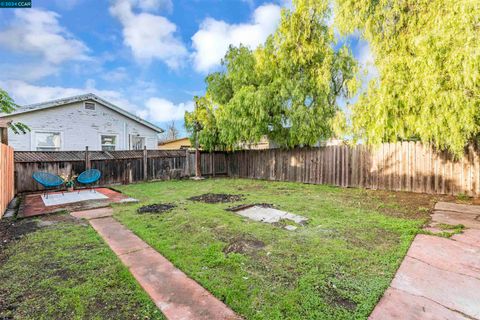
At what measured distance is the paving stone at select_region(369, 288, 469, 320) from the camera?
1.73 metres

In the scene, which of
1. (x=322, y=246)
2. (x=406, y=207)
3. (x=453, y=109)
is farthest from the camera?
(x=406, y=207)

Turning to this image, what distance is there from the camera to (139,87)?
81.6ft

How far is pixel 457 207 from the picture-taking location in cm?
521

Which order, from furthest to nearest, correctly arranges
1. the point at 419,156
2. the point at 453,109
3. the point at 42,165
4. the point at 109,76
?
the point at 109,76
the point at 42,165
the point at 419,156
the point at 453,109

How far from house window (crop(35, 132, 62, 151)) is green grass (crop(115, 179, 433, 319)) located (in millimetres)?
8516

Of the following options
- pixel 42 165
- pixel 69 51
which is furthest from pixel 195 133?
pixel 69 51

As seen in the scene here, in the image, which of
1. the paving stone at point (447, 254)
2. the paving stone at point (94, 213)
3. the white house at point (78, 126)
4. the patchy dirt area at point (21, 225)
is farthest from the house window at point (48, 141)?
the paving stone at point (447, 254)

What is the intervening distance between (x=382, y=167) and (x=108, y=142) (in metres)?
12.7

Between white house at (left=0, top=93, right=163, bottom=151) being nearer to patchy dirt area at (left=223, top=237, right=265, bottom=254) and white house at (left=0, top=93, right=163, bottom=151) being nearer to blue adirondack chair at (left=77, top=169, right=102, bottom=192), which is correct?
blue adirondack chair at (left=77, top=169, right=102, bottom=192)

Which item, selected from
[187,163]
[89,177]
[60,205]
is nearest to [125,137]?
[187,163]

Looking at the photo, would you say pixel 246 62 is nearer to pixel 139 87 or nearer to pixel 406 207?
pixel 406 207

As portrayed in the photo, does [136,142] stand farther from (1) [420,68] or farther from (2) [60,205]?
(1) [420,68]

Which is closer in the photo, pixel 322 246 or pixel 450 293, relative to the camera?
pixel 450 293

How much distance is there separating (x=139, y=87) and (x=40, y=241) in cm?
2457
